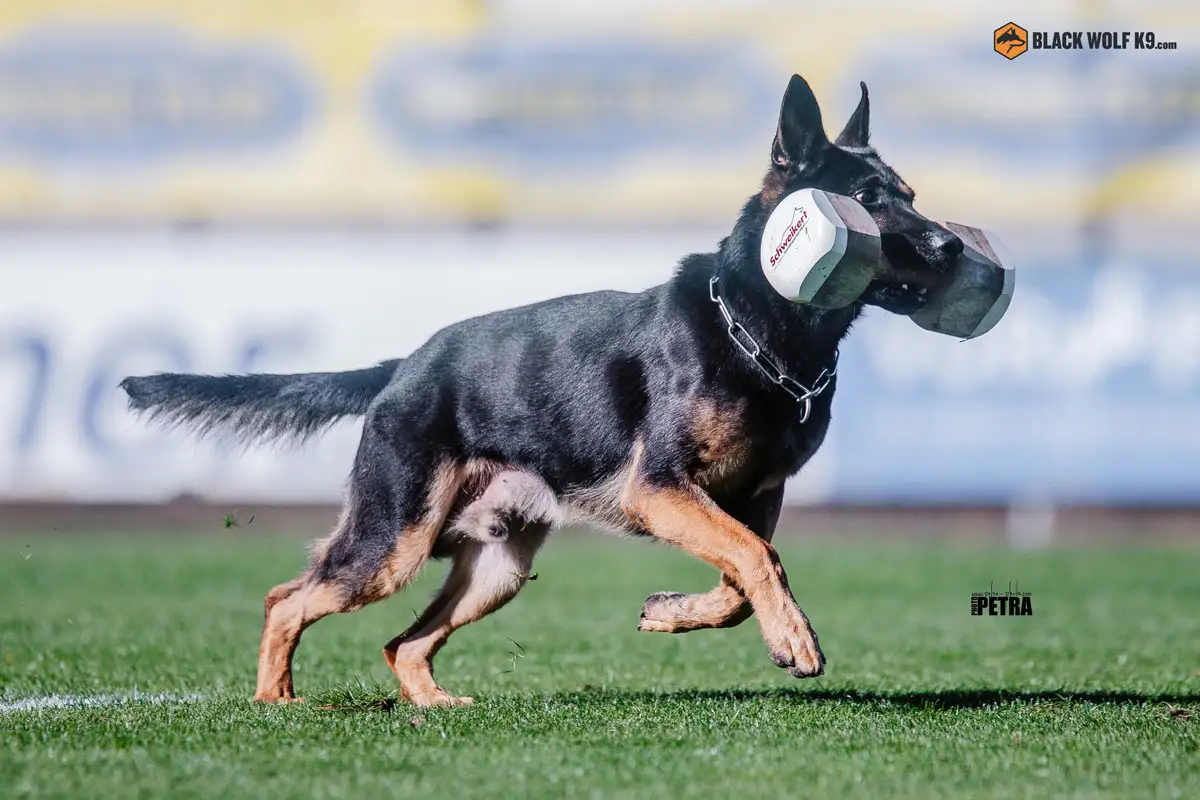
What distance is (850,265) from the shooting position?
503cm

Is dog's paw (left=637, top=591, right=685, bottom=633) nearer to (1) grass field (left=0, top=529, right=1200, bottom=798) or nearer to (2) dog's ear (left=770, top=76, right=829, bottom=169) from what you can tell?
(1) grass field (left=0, top=529, right=1200, bottom=798)

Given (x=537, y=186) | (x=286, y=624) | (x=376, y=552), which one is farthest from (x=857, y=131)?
(x=537, y=186)

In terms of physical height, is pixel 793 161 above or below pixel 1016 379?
above

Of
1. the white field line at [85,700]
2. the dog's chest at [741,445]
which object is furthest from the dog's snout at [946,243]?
the white field line at [85,700]

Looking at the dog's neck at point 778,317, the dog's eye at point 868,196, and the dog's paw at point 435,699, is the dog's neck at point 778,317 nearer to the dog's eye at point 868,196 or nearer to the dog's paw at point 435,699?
the dog's eye at point 868,196

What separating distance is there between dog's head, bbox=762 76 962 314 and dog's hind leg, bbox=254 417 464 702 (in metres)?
1.85

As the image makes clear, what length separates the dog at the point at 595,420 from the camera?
5.36 m

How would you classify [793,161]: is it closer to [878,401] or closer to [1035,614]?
[1035,614]

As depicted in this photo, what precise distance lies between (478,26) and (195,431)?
1257 cm

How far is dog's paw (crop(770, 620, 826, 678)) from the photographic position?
4680mm

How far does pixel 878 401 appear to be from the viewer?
625 inches

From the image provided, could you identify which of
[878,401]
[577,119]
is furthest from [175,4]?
[878,401]

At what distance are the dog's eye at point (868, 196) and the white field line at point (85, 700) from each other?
3.37 metres

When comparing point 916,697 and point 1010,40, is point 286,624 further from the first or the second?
point 1010,40
